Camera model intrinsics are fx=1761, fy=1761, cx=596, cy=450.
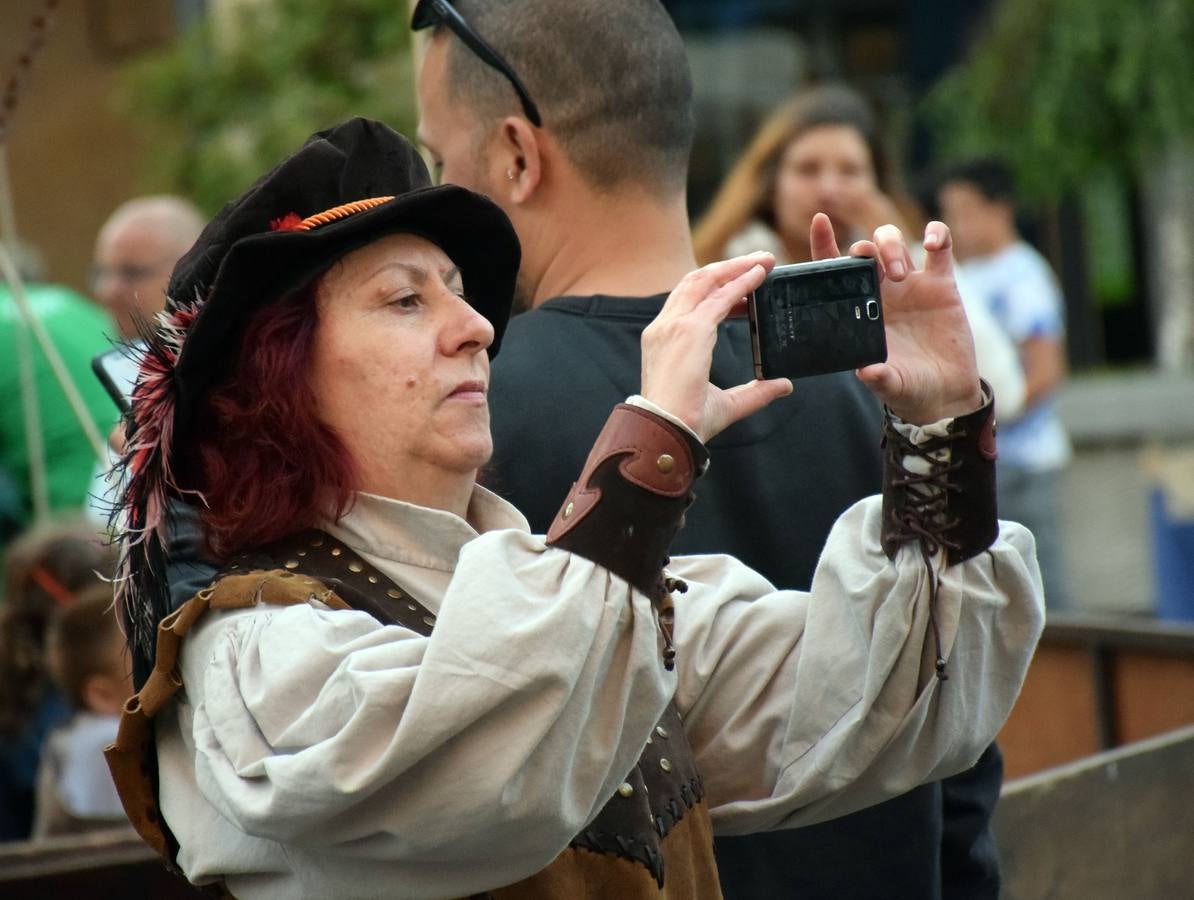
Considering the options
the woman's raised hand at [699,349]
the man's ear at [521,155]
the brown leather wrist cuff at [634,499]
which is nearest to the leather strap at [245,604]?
the brown leather wrist cuff at [634,499]

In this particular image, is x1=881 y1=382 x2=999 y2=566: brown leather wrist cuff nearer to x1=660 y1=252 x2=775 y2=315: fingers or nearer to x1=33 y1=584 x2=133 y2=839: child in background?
x1=660 y1=252 x2=775 y2=315: fingers

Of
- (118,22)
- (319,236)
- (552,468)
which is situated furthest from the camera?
(118,22)

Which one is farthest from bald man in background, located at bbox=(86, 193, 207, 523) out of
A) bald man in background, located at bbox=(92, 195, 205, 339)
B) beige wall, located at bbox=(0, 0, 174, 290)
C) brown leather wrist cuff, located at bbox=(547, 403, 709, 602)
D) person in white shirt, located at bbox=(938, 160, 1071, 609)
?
beige wall, located at bbox=(0, 0, 174, 290)

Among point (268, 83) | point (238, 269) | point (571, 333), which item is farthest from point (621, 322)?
point (268, 83)

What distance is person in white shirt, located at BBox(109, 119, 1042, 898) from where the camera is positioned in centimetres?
157

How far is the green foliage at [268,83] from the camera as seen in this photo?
9984 millimetres

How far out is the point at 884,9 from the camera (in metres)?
15.7

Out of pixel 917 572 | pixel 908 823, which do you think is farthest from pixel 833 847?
pixel 917 572

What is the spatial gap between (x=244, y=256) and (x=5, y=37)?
10.9m

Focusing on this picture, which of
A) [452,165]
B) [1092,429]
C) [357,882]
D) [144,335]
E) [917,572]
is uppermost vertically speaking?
[452,165]

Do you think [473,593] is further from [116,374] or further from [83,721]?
[83,721]

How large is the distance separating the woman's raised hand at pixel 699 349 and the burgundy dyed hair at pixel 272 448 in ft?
1.24

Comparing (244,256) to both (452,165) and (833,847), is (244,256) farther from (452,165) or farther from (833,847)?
A: (833,847)

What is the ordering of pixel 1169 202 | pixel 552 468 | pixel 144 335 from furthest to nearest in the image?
1. pixel 1169 202
2. pixel 552 468
3. pixel 144 335
